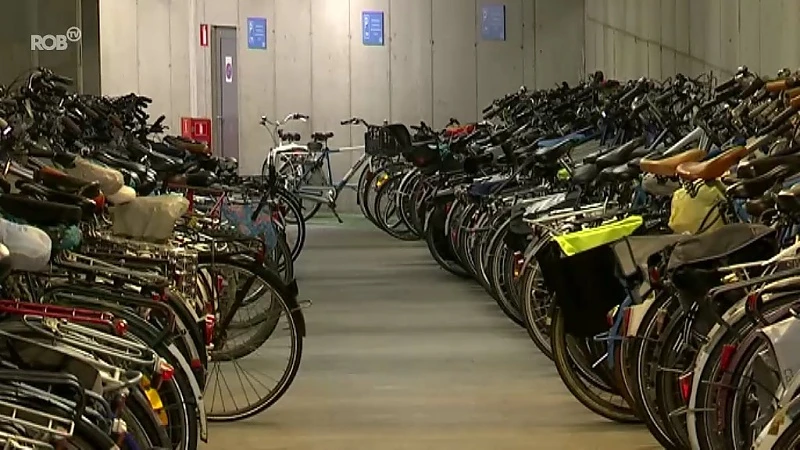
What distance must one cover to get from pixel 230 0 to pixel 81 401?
11046 millimetres

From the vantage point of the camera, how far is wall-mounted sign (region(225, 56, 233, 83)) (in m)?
13.6

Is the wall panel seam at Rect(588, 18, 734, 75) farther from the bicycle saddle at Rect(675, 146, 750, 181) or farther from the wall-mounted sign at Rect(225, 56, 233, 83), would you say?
the bicycle saddle at Rect(675, 146, 750, 181)

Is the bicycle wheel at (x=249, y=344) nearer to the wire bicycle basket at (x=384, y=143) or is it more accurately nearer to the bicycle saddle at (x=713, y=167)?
the bicycle saddle at (x=713, y=167)

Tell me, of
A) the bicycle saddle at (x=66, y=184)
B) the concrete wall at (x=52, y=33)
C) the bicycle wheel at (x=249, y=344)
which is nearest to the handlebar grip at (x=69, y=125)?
the bicycle wheel at (x=249, y=344)

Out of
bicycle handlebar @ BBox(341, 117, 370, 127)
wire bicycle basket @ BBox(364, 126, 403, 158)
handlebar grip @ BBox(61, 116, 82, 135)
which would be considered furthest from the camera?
bicycle handlebar @ BBox(341, 117, 370, 127)

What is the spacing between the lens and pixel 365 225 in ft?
39.9

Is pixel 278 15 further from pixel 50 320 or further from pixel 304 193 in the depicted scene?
pixel 50 320

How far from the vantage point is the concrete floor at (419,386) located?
4.55m

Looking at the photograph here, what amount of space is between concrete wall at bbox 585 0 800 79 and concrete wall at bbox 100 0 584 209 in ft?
1.90

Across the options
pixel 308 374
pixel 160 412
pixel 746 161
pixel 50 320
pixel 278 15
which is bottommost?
pixel 308 374

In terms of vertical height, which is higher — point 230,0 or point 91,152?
point 230,0

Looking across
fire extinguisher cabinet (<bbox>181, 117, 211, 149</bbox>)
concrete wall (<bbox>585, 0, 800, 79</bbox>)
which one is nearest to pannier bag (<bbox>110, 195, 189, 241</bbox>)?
concrete wall (<bbox>585, 0, 800, 79</bbox>)

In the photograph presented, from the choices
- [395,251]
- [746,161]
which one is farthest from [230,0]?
[746,161]

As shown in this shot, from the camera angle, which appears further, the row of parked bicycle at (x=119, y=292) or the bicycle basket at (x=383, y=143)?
the bicycle basket at (x=383, y=143)
